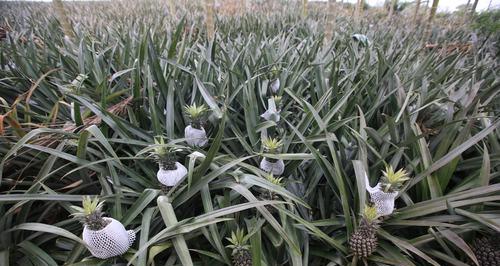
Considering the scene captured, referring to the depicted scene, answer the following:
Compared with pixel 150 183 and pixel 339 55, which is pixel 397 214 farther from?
pixel 339 55

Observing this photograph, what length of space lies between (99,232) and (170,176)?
25 centimetres

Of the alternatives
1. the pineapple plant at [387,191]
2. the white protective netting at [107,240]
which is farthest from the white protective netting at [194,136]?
the pineapple plant at [387,191]

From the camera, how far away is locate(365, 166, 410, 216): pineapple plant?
807 millimetres

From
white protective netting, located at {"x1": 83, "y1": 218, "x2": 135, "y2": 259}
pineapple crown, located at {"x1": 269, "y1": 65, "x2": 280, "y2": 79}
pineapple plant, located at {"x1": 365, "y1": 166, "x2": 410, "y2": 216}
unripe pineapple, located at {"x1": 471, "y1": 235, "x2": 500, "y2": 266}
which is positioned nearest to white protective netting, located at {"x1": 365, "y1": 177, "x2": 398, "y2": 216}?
pineapple plant, located at {"x1": 365, "y1": 166, "x2": 410, "y2": 216}

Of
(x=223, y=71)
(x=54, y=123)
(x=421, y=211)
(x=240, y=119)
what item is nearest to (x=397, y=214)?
(x=421, y=211)

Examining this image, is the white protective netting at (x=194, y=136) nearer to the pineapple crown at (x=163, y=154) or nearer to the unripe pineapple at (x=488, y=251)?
the pineapple crown at (x=163, y=154)

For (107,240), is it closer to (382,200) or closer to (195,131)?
(195,131)

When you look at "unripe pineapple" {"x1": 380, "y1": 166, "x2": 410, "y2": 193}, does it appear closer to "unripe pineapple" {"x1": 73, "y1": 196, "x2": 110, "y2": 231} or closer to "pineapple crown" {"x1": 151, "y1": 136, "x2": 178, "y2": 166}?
"pineapple crown" {"x1": 151, "y1": 136, "x2": 178, "y2": 166}

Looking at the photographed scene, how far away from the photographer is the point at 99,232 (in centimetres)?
75

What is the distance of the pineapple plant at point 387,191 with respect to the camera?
0.81m

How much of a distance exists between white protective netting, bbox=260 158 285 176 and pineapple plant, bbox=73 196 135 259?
49 cm

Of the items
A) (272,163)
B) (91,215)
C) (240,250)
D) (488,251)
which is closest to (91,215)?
(91,215)

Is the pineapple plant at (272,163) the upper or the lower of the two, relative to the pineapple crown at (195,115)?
lower

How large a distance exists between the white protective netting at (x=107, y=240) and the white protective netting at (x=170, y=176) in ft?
0.60
